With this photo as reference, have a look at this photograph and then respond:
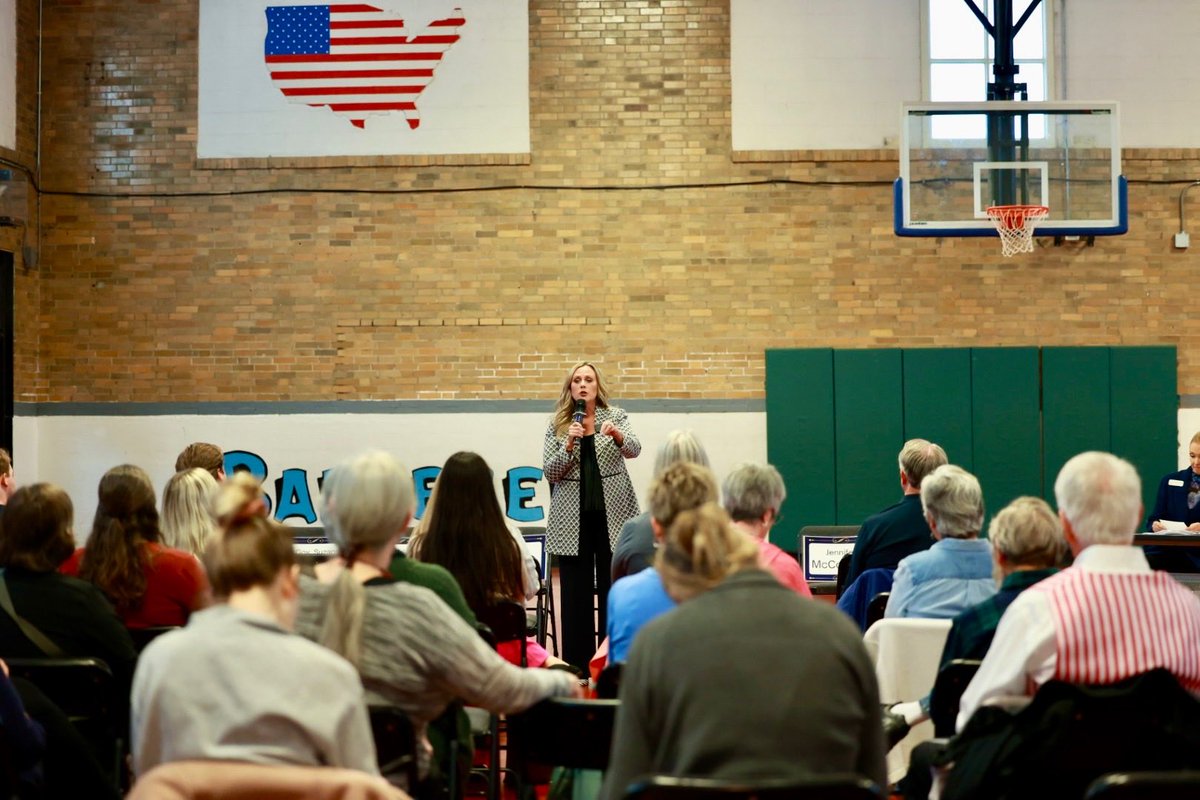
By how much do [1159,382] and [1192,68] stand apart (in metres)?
2.71

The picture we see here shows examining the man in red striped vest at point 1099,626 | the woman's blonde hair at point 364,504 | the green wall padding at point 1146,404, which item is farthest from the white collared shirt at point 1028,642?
the green wall padding at point 1146,404

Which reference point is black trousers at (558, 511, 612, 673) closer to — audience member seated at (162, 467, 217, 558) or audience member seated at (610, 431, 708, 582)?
audience member seated at (610, 431, 708, 582)

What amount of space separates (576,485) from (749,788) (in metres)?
4.68

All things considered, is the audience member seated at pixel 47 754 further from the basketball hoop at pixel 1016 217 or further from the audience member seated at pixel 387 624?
the basketball hoop at pixel 1016 217

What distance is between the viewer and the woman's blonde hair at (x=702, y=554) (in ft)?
8.05

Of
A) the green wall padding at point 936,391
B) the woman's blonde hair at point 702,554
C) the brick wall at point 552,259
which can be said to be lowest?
the woman's blonde hair at point 702,554

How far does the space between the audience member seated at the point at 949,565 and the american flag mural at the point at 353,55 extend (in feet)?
24.8

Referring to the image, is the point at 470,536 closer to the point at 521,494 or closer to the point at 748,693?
the point at 748,693

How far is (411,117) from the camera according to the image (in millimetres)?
10719

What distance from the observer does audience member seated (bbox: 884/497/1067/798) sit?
3.30 m

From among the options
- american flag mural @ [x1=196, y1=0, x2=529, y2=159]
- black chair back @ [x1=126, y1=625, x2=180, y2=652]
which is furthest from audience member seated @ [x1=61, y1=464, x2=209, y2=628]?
american flag mural @ [x1=196, y1=0, x2=529, y2=159]

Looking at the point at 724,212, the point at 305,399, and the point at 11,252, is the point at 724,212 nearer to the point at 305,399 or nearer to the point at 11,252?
the point at 305,399

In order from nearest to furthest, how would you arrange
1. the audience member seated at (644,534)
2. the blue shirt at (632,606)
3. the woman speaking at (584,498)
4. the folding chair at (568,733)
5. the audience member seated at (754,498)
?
the folding chair at (568,733) < the blue shirt at (632,606) < the audience member seated at (754,498) < the audience member seated at (644,534) < the woman speaking at (584,498)

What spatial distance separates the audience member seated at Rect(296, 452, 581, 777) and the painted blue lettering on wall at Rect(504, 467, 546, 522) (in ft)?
25.4
